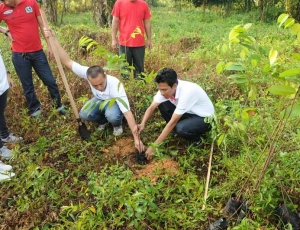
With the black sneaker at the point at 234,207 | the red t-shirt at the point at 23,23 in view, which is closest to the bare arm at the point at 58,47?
the red t-shirt at the point at 23,23

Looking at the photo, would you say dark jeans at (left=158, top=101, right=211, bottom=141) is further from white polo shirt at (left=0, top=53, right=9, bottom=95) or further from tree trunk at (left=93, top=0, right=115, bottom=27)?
tree trunk at (left=93, top=0, right=115, bottom=27)

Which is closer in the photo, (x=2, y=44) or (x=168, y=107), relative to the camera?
(x=168, y=107)

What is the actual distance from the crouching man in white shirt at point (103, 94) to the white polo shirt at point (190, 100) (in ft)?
1.24

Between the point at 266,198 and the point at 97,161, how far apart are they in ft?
5.13

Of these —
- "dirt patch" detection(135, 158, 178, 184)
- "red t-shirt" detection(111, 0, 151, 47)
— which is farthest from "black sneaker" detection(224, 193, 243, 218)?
"red t-shirt" detection(111, 0, 151, 47)

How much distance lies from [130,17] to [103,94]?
1431mm

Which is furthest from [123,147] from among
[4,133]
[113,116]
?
[4,133]

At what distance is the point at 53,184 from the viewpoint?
2.61 metres

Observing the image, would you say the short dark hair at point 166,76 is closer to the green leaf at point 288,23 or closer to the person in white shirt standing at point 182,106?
the person in white shirt standing at point 182,106

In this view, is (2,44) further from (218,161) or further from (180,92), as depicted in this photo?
(218,161)

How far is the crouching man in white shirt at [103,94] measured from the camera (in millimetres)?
2871

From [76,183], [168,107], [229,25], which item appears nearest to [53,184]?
[76,183]

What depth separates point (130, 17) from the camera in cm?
403

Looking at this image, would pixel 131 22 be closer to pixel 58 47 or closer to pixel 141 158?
pixel 58 47
